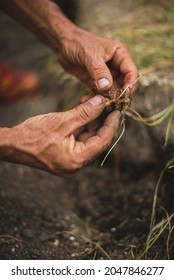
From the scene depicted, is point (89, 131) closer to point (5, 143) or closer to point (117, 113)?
point (117, 113)

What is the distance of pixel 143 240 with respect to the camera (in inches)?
43.7

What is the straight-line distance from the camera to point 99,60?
3.49 ft

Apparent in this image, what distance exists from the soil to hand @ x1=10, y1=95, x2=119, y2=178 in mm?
267

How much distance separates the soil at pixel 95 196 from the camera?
110cm

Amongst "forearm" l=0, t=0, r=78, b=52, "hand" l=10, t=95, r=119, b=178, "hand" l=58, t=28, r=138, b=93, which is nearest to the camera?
"hand" l=10, t=95, r=119, b=178

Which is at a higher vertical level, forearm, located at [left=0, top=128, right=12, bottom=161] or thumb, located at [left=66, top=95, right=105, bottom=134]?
thumb, located at [left=66, top=95, right=105, bottom=134]

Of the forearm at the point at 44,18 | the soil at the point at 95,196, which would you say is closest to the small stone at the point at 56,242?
the soil at the point at 95,196

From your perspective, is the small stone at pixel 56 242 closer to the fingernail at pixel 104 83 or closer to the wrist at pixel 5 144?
the wrist at pixel 5 144

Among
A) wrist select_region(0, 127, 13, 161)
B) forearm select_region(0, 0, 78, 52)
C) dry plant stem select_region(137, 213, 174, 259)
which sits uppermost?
forearm select_region(0, 0, 78, 52)

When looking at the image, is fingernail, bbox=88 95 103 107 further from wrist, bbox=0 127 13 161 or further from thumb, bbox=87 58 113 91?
wrist, bbox=0 127 13 161

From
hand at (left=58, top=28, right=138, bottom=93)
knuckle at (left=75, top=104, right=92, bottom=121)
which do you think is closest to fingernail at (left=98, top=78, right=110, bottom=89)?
hand at (left=58, top=28, right=138, bottom=93)

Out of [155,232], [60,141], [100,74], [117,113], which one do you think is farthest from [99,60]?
[155,232]

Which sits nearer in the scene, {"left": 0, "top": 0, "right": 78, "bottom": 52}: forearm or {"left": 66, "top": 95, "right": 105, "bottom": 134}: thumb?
{"left": 66, "top": 95, "right": 105, "bottom": 134}: thumb

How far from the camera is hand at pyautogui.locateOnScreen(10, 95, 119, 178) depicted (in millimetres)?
931
